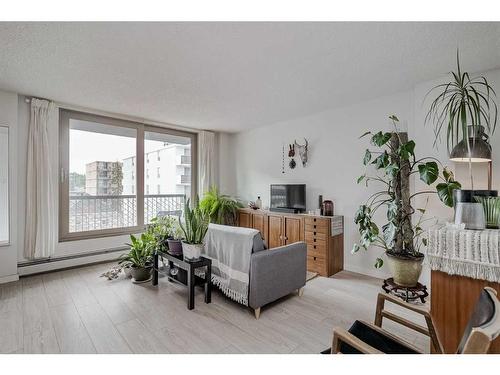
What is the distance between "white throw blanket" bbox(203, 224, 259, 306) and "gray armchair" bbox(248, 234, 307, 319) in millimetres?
74

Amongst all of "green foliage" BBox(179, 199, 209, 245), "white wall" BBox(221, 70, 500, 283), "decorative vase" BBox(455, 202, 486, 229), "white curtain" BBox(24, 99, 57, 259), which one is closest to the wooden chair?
"decorative vase" BBox(455, 202, 486, 229)

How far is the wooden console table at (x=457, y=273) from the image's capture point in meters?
1.38

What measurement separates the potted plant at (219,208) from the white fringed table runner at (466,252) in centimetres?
343

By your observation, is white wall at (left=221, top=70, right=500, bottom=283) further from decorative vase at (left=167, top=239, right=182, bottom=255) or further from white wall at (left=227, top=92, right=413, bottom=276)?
decorative vase at (left=167, top=239, right=182, bottom=255)

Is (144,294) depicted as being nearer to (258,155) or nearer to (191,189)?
(191,189)

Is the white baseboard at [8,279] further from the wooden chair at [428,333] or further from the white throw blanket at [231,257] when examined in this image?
the wooden chair at [428,333]

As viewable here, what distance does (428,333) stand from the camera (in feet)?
4.39

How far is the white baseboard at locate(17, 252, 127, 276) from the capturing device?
3.32 meters

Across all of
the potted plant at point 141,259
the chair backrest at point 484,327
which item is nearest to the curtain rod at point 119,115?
the potted plant at point 141,259

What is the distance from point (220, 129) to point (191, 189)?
1365 mm

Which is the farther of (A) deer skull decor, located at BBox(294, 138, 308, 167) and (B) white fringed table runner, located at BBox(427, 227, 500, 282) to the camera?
(A) deer skull decor, located at BBox(294, 138, 308, 167)

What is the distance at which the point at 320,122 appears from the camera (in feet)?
13.1
